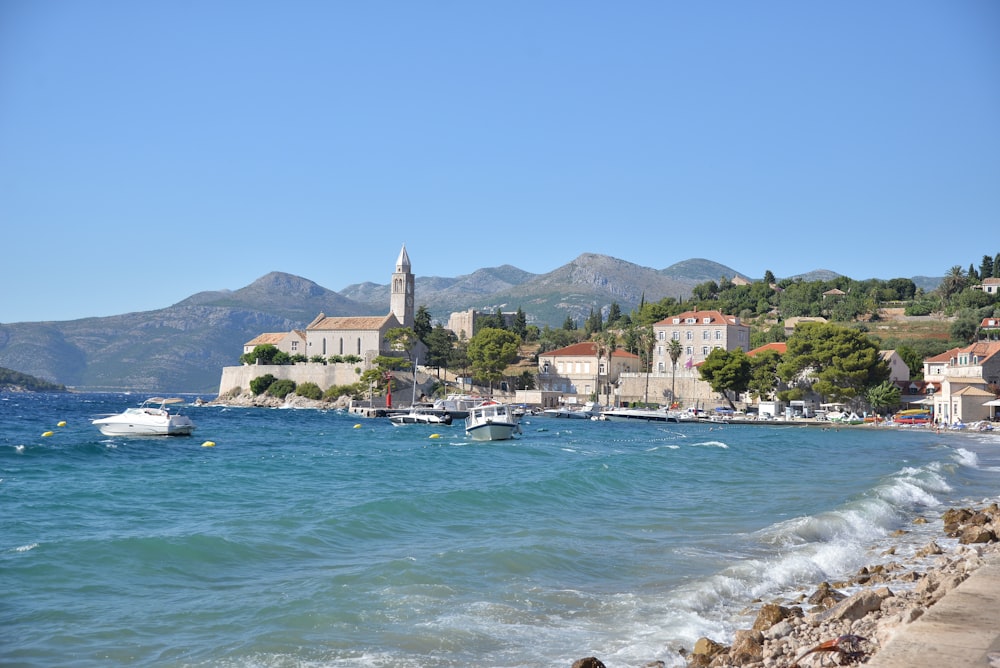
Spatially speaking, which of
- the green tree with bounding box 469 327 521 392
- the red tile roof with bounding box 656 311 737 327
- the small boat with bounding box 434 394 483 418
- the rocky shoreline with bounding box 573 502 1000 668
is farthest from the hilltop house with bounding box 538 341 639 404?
the rocky shoreline with bounding box 573 502 1000 668

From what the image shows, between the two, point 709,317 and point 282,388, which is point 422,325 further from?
point 709,317

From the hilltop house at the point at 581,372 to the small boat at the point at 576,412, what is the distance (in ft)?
22.6

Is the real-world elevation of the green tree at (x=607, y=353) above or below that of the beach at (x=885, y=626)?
above

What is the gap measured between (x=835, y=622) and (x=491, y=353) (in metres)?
85.6

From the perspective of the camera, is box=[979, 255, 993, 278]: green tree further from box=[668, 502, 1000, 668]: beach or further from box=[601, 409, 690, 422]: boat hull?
box=[668, 502, 1000, 668]: beach

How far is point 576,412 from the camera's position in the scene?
263 ft

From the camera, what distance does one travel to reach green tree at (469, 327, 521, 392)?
95.4 m

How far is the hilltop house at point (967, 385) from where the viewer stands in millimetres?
58219

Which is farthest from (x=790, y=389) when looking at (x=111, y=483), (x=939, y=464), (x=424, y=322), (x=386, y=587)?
(x=386, y=587)

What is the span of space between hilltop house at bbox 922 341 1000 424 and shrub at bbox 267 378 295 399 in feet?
207

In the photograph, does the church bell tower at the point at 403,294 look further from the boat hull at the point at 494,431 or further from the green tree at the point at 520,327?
the boat hull at the point at 494,431

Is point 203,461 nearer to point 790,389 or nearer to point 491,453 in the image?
point 491,453

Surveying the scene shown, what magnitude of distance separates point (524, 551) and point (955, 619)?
8040mm

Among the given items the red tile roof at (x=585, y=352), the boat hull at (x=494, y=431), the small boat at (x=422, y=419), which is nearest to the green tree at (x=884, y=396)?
the red tile roof at (x=585, y=352)
